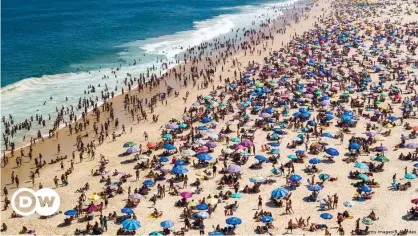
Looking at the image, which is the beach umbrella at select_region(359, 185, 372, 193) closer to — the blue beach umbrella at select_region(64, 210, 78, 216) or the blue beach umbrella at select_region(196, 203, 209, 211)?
the blue beach umbrella at select_region(196, 203, 209, 211)

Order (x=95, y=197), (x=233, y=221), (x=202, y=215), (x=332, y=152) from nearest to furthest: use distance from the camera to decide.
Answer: (x=233, y=221) < (x=202, y=215) < (x=95, y=197) < (x=332, y=152)

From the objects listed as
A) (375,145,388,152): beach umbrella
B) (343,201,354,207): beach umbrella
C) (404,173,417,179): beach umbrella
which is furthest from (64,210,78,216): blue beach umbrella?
(375,145,388,152): beach umbrella

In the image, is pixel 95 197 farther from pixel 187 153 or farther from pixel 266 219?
pixel 266 219

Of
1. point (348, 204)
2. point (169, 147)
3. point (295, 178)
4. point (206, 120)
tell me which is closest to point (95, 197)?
point (169, 147)

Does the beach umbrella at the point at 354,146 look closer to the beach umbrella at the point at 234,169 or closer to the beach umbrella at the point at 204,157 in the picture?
the beach umbrella at the point at 234,169

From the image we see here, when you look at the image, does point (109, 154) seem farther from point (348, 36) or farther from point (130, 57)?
point (348, 36)

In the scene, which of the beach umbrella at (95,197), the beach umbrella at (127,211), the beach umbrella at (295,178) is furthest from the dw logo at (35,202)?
the beach umbrella at (295,178)
